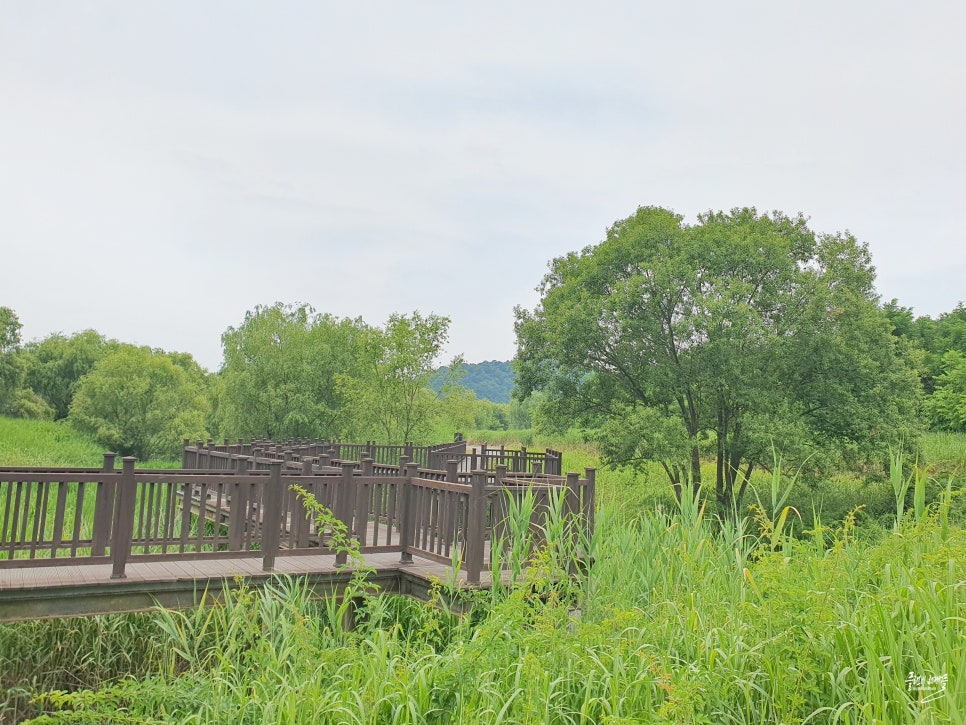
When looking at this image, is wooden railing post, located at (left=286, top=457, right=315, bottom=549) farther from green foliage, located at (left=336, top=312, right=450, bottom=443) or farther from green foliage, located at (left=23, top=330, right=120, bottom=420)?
green foliage, located at (left=23, top=330, right=120, bottom=420)

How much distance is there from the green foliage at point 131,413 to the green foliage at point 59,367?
46.5ft

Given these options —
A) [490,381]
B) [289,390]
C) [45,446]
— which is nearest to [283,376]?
[289,390]

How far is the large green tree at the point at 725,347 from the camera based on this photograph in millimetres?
17375

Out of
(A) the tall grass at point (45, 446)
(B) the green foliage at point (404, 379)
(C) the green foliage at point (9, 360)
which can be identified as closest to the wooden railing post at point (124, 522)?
(B) the green foliage at point (404, 379)

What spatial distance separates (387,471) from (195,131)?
10271mm

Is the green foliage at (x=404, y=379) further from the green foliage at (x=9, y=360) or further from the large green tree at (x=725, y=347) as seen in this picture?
the green foliage at (x=9, y=360)

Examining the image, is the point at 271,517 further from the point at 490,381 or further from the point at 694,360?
the point at 490,381

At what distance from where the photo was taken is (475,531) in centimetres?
679

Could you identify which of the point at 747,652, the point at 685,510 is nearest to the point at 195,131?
the point at 685,510

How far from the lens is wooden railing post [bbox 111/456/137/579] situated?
6.24m

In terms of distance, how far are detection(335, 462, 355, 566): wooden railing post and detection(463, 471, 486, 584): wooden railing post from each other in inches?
52.0

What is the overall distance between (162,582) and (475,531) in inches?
112

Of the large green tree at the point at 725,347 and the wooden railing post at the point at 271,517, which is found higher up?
the large green tree at the point at 725,347

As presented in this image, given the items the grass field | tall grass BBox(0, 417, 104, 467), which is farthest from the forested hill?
the grass field
